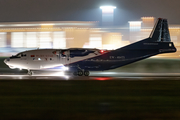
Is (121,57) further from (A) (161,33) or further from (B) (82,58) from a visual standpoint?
(A) (161,33)

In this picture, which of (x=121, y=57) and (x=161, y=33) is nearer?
(x=121, y=57)
